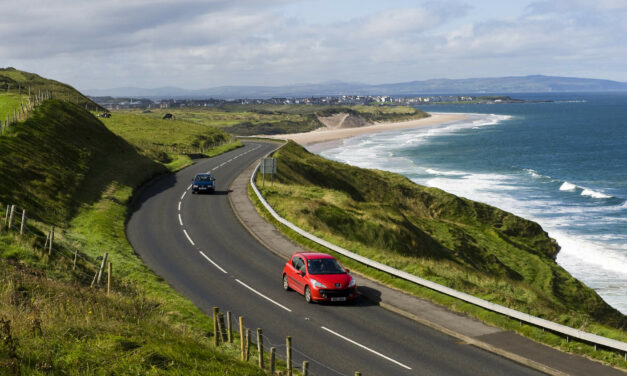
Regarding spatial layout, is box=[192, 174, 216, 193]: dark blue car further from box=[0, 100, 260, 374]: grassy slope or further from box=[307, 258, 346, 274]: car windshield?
box=[307, 258, 346, 274]: car windshield

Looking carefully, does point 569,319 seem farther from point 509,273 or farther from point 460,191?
point 460,191

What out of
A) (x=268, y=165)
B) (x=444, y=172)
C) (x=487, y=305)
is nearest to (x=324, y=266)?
(x=487, y=305)

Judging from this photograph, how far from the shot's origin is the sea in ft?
172

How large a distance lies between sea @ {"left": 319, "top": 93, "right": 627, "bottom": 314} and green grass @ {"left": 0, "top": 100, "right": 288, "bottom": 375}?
33.3 m

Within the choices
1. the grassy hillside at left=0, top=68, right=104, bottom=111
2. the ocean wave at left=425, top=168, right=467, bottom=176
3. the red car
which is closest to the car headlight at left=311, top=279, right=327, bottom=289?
the red car

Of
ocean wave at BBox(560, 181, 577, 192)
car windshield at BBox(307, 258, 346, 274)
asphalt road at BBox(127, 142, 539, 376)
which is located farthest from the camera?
ocean wave at BBox(560, 181, 577, 192)

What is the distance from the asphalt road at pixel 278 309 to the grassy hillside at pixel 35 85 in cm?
7654

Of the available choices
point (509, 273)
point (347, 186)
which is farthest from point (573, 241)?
point (347, 186)

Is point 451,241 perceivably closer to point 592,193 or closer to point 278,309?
point 278,309

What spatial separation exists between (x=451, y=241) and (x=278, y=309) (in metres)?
26.4

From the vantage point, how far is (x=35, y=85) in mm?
112250

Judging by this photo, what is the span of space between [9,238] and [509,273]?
32.4m

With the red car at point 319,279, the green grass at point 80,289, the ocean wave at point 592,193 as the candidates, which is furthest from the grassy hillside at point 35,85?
the red car at point 319,279

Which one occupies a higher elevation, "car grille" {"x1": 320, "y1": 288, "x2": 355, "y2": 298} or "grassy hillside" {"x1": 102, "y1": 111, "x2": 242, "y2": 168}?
"grassy hillside" {"x1": 102, "y1": 111, "x2": 242, "y2": 168}
